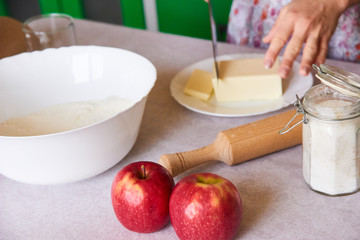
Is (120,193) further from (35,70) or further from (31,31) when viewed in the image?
(31,31)

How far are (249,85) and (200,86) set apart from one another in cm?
12

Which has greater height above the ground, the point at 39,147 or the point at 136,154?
the point at 39,147

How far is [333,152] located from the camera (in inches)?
28.3

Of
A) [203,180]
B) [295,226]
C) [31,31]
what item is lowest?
[295,226]

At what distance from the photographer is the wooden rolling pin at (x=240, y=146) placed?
85 cm

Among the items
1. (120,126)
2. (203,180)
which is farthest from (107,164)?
(203,180)

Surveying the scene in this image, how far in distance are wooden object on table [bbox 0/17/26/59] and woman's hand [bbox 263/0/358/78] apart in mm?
693

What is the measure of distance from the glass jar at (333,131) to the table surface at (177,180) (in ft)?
0.15

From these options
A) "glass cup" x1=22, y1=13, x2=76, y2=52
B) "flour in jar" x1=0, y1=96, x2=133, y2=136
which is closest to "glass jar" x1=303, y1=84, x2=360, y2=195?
"flour in jar" x1=0, y1=96, x2=133, y2=136

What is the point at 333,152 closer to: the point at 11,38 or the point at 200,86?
the point at 200,86

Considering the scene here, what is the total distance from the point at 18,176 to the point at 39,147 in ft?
0.35

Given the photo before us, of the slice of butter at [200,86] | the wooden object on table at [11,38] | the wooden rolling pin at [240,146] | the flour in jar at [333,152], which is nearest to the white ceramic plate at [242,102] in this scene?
the slice of butter at [200,86]

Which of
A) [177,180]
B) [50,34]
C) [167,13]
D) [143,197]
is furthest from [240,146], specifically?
[167,13]

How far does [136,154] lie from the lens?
96 centimetres
